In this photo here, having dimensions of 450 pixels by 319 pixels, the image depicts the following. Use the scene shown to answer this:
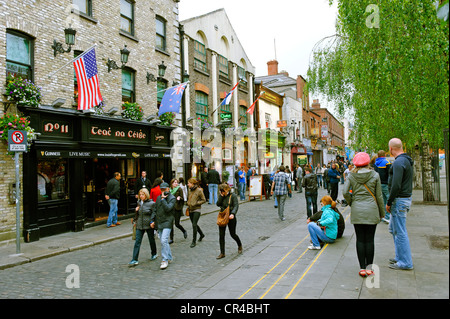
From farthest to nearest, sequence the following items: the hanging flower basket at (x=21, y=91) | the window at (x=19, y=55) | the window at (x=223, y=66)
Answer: the window at (x=223, y=66), the window at (x=19, y=55), the hanging flower basket at (x=21, y=91)

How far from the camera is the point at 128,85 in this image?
1407 centimetres

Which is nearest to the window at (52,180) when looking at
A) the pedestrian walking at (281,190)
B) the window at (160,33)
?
the pedestrian walking at (281,190)

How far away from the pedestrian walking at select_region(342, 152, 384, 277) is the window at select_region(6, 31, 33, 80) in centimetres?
918

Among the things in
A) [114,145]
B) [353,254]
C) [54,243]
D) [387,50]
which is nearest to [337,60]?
[387,50]

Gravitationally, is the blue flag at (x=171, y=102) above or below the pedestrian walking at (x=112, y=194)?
above

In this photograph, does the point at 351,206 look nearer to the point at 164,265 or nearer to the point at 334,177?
the point at 164,265

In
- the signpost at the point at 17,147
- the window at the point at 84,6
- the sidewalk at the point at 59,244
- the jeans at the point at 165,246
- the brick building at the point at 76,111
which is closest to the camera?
the jeans at the point at 165,246

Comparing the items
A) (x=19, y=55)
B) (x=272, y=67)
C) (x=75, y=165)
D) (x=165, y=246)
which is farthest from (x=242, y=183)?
(x=272, y=67)

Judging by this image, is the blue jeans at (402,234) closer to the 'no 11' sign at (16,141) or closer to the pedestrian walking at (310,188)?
the pedestrian walking at (310,188)

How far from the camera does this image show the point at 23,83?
30.8 ft

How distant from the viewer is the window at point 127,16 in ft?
45.8

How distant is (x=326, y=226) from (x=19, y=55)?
9.30m

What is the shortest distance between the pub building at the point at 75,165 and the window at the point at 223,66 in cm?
908

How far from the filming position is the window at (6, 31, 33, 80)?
9555 millimetres
